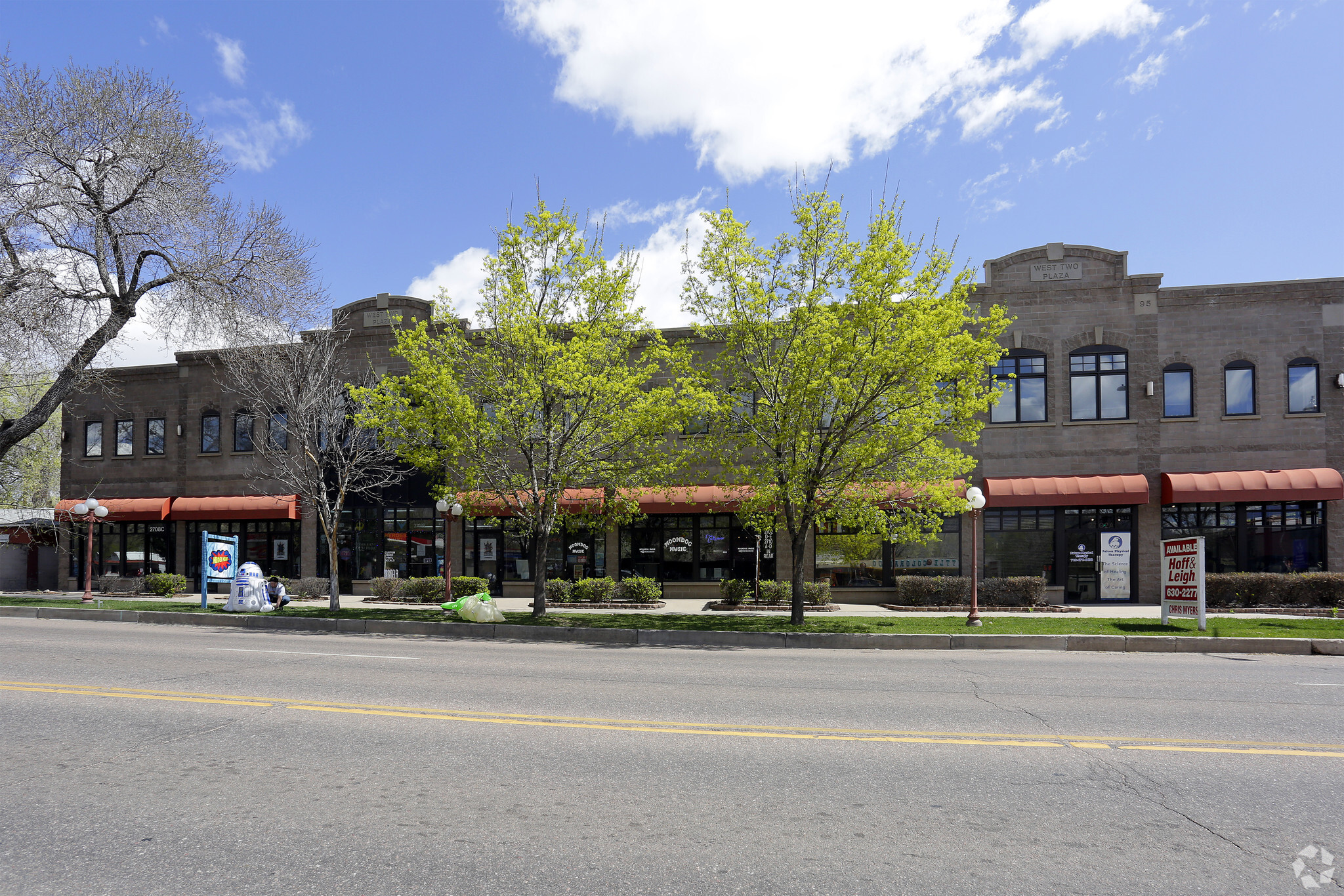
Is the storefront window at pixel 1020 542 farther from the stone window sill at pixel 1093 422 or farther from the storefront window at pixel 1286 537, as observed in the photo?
the storefront window at pixel 1286 537

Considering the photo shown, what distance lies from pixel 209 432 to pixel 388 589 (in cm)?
1112

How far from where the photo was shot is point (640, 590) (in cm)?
2159

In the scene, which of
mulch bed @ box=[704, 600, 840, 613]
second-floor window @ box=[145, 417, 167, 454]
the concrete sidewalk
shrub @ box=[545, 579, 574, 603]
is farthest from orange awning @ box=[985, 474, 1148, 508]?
second-floor window @ box=[145, 417, 167, 454]

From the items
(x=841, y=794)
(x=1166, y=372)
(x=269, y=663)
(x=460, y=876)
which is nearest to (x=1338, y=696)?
(x=841, y=794)

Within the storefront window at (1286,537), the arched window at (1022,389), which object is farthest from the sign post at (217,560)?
the storefront window at (1286,537)

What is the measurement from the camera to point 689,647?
13.8 m

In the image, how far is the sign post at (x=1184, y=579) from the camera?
14.9 meters

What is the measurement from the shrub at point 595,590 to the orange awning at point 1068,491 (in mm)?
11030

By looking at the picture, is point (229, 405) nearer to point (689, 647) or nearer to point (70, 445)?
point (70, 445)

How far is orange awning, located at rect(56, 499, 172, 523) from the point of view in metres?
27.0

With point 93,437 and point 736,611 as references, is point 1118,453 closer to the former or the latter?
point 736,611

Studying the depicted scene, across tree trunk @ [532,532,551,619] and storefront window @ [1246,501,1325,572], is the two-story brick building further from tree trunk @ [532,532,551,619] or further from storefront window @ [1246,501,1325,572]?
tree trunk @ [532,532,551,619]

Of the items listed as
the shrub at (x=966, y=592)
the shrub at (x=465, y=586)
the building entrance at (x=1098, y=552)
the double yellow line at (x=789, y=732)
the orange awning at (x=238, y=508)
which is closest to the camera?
the double yellow line at (x=789, y=732)

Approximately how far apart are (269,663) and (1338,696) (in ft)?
43.7
